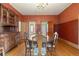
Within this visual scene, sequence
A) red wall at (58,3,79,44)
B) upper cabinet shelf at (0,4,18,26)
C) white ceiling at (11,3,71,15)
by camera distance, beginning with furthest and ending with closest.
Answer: white ceiling at (11,3,71,15) → red wall at (58,3,79,44) → upper cabinet shelf at (0,4,18,26)

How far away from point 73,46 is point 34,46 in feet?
9.08

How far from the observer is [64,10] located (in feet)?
24.7

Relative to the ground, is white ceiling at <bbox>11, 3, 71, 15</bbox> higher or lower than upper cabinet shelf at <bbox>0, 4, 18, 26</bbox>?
higher

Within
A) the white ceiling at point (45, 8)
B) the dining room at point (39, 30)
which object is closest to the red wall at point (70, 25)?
the dining room at point (39, 30)

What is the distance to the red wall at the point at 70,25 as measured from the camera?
5719 millimetres

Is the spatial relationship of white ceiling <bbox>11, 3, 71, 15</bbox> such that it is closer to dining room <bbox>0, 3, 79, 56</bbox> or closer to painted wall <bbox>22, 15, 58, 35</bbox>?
dining room <bbox>0, 3, 79, 56</bbox>

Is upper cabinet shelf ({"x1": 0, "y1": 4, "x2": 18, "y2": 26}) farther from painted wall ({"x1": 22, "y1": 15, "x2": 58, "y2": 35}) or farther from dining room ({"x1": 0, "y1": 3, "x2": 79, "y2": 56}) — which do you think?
painted wall ({"x1": 22, "y1": 15, "x2": 58, "y2": 35})

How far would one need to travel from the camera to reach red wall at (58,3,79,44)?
5.72m

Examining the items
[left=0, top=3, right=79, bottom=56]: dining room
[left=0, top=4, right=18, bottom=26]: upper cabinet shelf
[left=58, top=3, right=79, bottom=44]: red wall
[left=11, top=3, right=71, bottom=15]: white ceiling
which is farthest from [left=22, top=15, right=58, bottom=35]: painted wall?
[left=0, top=4, right=18, bottom=26]: upper cabinet shelf

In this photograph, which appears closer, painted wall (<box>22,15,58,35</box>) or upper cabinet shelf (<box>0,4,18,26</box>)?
upper cabinet shelf (<box>0,4,18,26</box>)

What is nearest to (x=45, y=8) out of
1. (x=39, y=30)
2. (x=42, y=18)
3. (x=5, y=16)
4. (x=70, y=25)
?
(x=42, y=18)

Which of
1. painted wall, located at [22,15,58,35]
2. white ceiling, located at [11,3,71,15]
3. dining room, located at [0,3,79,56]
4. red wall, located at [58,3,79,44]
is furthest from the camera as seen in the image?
painted wall, located at [22,15,58,35]

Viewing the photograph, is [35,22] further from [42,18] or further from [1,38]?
[1,38]

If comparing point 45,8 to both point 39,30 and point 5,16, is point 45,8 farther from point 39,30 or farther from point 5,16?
point 5,16
